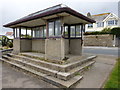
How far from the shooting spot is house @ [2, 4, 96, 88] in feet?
12.6

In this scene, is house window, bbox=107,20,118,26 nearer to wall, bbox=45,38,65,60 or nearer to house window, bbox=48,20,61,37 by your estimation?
house window, bbox=48,20,61,37

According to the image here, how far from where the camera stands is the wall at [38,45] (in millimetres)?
7192

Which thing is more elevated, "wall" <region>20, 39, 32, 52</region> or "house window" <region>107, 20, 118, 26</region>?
"house window" <region>107, 20, 118, 26</region>

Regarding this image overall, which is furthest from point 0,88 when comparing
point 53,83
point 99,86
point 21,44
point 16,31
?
point 16,31

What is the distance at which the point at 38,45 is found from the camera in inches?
298

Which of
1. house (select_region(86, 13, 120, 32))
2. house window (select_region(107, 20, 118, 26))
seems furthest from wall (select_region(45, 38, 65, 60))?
house window (select_region(107, 20, 118, 26))

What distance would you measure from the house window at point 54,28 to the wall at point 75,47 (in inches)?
87.7

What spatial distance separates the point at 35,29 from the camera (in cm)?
800

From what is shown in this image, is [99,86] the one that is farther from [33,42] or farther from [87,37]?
[87,37]

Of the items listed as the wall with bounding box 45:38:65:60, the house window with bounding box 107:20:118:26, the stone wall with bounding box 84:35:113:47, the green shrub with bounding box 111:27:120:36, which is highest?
the house window with bounding box 107:20:118:26

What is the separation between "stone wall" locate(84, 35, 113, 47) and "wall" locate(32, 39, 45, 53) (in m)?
14.0

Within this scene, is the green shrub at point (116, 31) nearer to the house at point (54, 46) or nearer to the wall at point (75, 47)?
the house at point (54, 46)

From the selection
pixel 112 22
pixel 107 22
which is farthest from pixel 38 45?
pixel 112 22

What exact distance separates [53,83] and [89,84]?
57.8 inches
